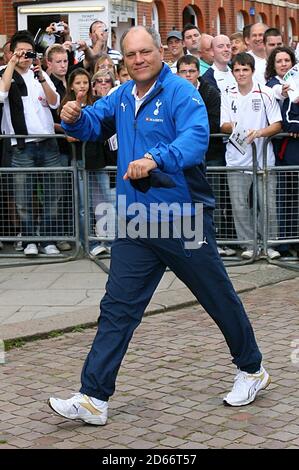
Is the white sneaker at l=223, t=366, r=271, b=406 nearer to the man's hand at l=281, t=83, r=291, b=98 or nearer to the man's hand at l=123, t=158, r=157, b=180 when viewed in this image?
the man's hand at l=123, t=158, r=157, b=180

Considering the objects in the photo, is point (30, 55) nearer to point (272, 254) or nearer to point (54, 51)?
point (54, 51)

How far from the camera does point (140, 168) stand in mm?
4672

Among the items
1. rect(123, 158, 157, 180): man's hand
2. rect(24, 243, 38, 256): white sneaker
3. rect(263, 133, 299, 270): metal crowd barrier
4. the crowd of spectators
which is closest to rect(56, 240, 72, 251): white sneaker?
the crowd of spectators

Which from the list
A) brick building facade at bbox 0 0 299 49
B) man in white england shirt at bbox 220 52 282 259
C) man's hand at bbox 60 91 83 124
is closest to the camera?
man's hand at bbox 60 91 83 124

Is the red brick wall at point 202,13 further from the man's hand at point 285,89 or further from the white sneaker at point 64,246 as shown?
the man's hand at point 285,89

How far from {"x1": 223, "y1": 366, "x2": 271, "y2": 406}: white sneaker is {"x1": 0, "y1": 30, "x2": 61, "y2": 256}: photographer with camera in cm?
473

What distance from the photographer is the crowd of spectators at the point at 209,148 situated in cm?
961

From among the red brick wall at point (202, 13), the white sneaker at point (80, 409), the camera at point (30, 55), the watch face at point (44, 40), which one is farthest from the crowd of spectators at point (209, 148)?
the red brick wall at point (202, 13)

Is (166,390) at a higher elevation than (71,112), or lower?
lower

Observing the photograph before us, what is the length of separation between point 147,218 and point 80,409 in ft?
3.60

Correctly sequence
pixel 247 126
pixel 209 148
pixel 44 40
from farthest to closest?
pixel 44 40 < pixel 209 148 < pixel 247 126

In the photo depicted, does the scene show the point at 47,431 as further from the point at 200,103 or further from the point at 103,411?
the point at 200,103

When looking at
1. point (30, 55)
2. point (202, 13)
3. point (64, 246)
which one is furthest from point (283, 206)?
point (202, 13)

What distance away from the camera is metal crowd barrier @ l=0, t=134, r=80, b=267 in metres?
9.87
